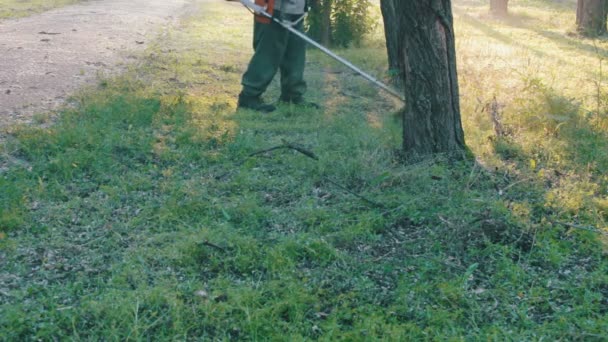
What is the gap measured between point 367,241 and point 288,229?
1.66ft

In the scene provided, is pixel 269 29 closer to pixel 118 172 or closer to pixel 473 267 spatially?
pixel 118 172

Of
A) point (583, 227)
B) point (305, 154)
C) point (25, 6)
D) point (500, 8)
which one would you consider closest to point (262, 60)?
point (305, 154)

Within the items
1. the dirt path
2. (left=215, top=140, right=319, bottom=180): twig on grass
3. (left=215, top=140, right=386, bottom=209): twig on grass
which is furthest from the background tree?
(left=215, top=140, right=319, bottom=180): twig on grass

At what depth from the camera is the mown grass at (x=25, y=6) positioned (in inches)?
536

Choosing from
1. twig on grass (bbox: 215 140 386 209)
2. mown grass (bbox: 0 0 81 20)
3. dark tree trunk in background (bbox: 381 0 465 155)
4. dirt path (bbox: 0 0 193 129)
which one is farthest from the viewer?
Answer: mown grass (bbox: 0 0 81 20)

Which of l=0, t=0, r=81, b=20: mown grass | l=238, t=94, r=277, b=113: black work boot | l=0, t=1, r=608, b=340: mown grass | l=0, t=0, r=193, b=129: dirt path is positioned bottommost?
l=0, t=1, r=608, b=340: mown grass

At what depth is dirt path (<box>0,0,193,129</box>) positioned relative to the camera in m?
7.23

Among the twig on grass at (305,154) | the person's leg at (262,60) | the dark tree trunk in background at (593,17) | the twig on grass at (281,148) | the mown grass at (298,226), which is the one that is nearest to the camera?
the mown grass at (298,226)

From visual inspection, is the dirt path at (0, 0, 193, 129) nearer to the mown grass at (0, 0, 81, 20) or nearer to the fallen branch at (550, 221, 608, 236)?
the mown grass at (0, 0, 81, 20)

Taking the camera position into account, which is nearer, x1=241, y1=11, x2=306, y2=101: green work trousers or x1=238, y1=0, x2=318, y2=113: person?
x1=238, y1=0, x2=318, y2=113: person

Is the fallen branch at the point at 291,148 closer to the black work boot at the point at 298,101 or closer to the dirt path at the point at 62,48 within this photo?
the black work boot at the point at 298,101

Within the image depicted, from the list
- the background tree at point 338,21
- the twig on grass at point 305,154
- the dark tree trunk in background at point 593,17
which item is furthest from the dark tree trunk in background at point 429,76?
the dark tree trunk in background at point 593,17

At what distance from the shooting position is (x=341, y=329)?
322cm

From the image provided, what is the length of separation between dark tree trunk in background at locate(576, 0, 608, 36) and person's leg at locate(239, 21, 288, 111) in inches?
331
